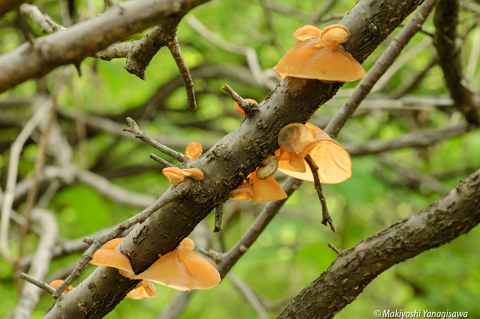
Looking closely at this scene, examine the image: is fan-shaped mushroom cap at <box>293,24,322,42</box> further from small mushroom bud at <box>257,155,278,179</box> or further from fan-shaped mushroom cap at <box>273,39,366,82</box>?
small mushroom bud at <box>257,155,278,179</box>

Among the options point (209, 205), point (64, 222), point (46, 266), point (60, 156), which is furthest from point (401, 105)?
point (64, 222)

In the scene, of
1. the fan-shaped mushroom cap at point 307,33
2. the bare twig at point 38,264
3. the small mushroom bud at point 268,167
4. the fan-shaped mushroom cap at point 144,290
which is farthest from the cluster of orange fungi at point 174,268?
the bare twig at point 38,264

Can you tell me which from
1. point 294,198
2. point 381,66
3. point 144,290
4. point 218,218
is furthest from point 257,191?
point 294,198

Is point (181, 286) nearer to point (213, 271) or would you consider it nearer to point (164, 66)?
point (213, 271)

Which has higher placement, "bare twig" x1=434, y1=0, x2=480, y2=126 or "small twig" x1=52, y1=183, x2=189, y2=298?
"small twig" x1=52, y1=183, x2=189, y2=298

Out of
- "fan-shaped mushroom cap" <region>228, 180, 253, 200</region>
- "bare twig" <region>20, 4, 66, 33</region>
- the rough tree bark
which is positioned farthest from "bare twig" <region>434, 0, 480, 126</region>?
"bare twig" <region>20, 4, 66, 33</region>

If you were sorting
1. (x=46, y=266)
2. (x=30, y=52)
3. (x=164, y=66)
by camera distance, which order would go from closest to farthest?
(x=30, y=52)
(x=46, y=266)
(x=164, y=66)

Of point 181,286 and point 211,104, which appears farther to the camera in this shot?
point 211,104
